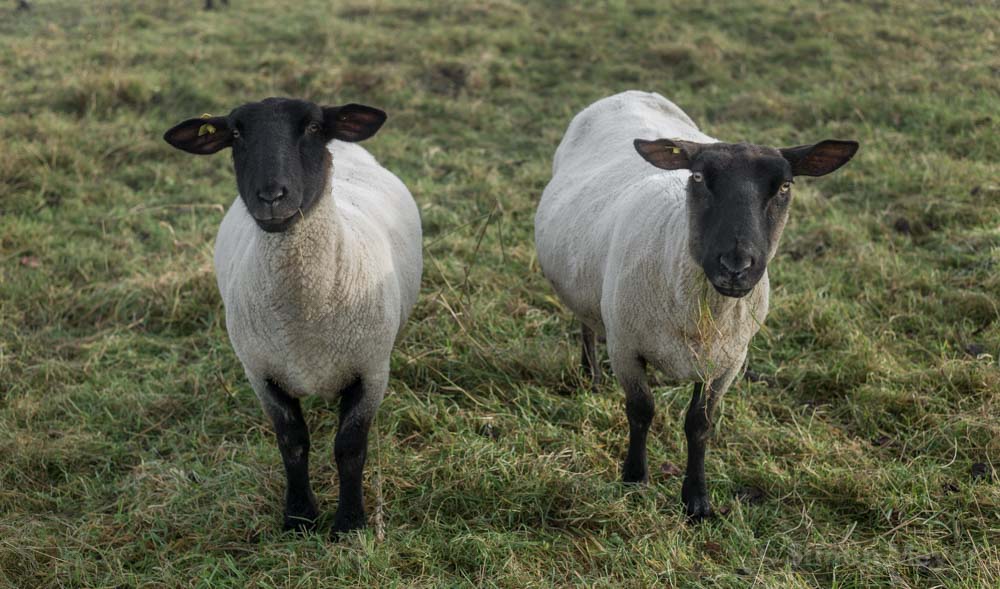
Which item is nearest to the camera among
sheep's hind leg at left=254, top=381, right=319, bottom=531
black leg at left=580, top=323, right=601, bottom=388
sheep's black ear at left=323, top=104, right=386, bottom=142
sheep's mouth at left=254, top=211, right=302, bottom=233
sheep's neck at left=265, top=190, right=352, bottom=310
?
sheep's mouth at left=254, top=211, right=302, bottom=233

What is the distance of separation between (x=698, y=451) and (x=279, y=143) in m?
2.15

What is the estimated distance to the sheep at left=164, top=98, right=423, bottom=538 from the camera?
9.88 ft

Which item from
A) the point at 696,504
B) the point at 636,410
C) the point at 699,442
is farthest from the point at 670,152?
the point at 696,504

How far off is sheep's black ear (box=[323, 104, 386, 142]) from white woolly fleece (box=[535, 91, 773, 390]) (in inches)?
47.9

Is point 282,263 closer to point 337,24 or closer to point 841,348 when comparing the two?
point 841,348

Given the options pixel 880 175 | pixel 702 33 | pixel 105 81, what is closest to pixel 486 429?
pixel 880 175

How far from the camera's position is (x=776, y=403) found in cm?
427

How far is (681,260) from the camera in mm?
3256

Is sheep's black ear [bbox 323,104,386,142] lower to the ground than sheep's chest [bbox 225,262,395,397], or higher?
higher

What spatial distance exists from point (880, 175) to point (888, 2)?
6040 millimetres

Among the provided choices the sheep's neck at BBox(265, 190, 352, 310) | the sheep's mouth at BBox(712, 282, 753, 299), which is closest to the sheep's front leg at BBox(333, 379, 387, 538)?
the sheep's neck at BBox(265, 190, 352, 310)

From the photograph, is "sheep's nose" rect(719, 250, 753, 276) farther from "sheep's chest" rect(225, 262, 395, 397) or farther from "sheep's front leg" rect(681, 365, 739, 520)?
"sheep's chest" rect(225, 262, 395, 397)

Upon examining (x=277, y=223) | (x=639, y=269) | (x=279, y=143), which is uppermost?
(x=279, y=143)

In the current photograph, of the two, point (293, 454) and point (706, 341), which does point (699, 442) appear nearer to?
point (706, 341)
